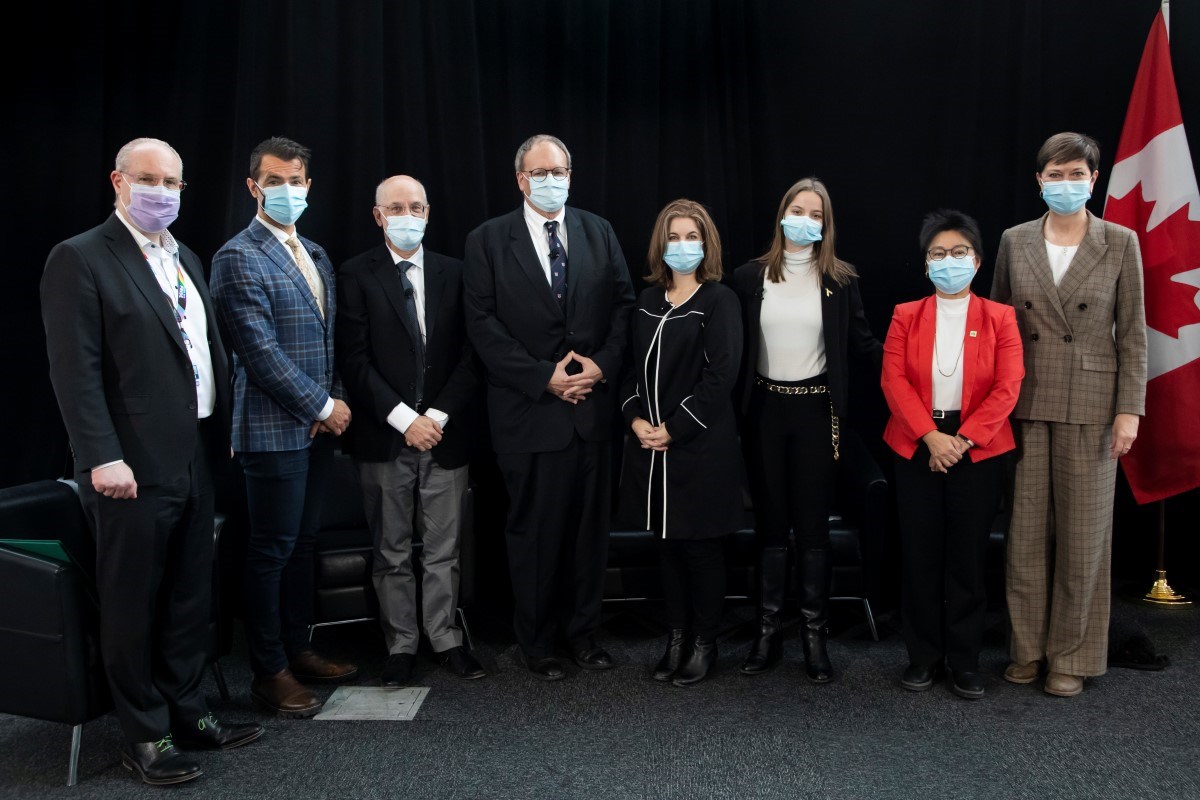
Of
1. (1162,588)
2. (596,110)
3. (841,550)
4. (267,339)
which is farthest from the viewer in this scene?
(596,110)

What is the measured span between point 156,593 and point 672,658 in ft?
5.27

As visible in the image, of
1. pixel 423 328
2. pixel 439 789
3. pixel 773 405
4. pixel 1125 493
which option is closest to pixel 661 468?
pixel 773 405

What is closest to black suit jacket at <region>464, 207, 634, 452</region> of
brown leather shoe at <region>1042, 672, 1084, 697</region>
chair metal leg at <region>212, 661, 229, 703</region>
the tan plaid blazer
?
chair metal leg at <region>212, 661, 229, 703</region>

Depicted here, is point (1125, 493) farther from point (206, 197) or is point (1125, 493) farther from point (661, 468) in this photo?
point (206, 197)

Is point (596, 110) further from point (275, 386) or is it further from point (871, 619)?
point (871, 619)

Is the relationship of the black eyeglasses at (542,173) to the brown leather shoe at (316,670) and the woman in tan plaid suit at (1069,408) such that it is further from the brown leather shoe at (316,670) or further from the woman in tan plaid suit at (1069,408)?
the brown leather shoe at (316,670)

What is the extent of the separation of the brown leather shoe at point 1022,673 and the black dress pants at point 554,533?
137cm

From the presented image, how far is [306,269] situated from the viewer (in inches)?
122

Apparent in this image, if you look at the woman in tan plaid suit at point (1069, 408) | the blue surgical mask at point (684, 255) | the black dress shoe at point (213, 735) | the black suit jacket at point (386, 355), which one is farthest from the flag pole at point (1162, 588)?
the black dress shoe at point (213, 735)

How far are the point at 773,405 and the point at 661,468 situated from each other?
0.42 m

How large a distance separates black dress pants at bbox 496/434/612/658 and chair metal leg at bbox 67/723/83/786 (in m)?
1.33

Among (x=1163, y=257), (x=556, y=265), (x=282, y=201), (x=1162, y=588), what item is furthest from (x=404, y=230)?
(x=1162, y=588)

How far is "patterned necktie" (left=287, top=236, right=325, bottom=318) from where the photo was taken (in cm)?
309

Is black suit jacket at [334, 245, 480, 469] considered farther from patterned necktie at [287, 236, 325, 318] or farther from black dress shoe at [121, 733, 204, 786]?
black dress shoe at [121, 733, 204, 786]
